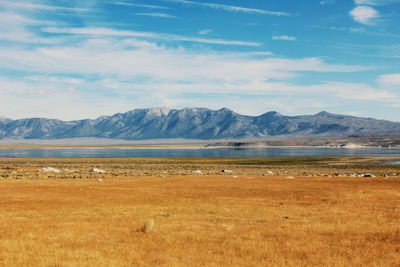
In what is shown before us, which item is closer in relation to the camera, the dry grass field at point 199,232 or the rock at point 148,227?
the dry grass field at point 199,232

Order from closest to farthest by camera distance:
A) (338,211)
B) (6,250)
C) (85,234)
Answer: (6,250), (85,234), (338,211)

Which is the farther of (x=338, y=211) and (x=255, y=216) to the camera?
(x=338, y=211)

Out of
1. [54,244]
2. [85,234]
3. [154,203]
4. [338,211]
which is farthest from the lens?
[154,203]

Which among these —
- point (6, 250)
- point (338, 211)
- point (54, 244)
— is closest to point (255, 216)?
point (338, 211)

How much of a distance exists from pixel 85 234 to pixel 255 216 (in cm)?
1094

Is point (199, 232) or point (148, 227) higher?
point (148, 227)

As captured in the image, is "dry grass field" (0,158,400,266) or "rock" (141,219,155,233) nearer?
"dry grass field" (0,158,400,266)

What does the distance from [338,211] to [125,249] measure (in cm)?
1666

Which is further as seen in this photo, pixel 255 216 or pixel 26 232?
pixel 255 216

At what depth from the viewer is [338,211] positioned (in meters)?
27.5

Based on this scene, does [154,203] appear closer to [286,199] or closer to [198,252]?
[286,199]

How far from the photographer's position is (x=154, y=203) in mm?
32469

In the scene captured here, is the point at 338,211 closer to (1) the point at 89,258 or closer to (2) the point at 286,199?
(2) the point at 286,199

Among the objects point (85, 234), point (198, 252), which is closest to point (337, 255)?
point (198, 252)
